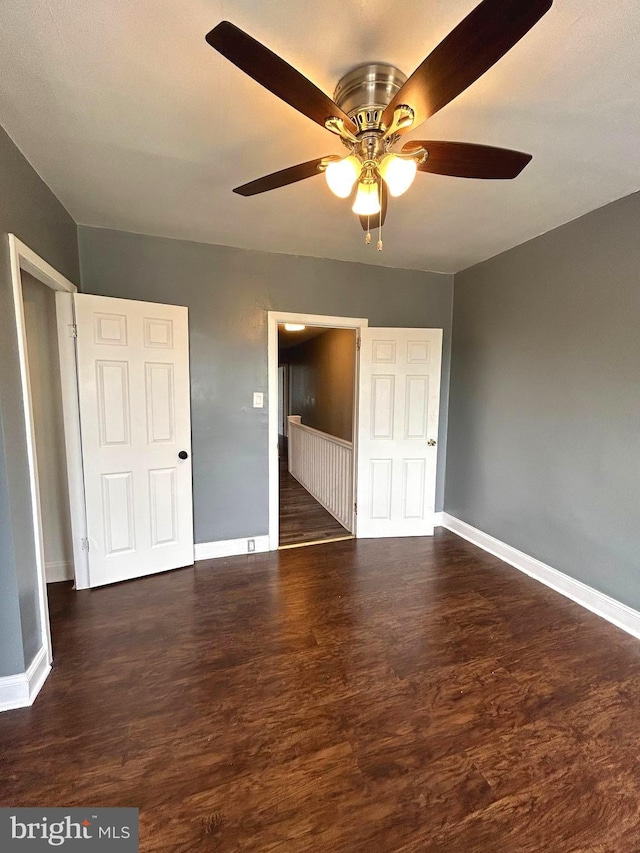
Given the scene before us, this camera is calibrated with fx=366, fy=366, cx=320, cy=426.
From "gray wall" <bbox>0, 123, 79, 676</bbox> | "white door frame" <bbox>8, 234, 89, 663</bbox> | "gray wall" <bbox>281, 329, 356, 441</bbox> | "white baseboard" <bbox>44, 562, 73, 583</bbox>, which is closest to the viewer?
"gray wall" <bbox>0, 123, 79, 676</bbox>

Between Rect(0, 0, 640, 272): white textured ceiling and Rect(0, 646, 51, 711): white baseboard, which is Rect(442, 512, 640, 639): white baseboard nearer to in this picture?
Rect(0, 0, 640, 272): white textured ceiling

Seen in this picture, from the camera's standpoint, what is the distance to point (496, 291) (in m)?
3.08

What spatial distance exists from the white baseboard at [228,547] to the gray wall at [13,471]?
131 cm

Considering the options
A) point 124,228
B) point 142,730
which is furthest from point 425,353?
point 142,730

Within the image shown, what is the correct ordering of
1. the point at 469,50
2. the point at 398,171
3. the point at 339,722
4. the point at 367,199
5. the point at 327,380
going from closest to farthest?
the point at 469,50, the point at 398,171, the point at 367,199, the point at 339,722, the point at 327,380

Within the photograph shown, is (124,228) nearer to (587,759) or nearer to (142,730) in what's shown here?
(142,730)

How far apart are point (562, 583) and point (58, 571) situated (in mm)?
3625

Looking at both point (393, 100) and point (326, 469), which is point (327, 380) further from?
point (393, 100)

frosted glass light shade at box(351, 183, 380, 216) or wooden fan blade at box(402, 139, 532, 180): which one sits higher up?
wooden fan blade at box(402, 139, 532, 180)

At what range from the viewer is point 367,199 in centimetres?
143

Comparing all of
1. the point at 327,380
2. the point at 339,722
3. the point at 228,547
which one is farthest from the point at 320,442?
the point at 339,722

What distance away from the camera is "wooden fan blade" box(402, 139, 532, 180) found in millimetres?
1282

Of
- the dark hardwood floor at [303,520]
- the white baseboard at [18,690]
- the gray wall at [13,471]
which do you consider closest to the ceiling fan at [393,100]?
the gray wall at [13,471]

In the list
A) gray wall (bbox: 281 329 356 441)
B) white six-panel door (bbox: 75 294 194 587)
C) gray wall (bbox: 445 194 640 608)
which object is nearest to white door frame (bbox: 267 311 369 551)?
gray wall (bbox: 281 329 356 441)
